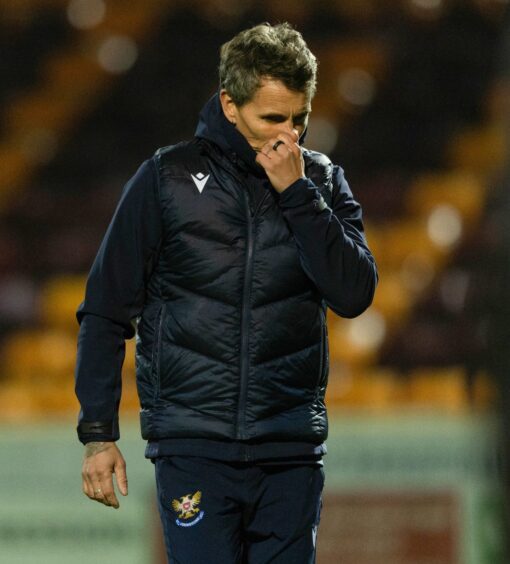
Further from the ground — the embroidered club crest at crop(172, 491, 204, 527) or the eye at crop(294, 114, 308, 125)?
the eye at crop(294, 114, 308, 125)

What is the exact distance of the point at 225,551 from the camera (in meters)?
2.50

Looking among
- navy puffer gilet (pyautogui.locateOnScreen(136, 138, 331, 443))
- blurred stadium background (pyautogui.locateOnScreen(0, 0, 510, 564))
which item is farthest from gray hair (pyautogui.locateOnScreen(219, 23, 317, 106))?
blurred stadium background (pyautogui.locateOnScreen(0, 0, 510, 564))

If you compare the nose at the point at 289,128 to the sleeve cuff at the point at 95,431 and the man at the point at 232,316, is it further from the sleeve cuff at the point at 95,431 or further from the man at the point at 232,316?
the sleeve cuff at the point at 95,431

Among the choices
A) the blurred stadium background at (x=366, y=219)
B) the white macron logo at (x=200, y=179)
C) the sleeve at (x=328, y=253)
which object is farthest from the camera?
the blurred stadium background at (x=366, y=219)

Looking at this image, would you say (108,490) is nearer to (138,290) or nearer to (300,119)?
(138,290)

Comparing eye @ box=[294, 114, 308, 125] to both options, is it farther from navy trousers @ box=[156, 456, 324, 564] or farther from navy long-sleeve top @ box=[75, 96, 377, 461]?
navy trousers @ box=[156, 456, 324, 564]

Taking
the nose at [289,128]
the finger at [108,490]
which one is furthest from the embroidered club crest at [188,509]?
the nose at [289,128]

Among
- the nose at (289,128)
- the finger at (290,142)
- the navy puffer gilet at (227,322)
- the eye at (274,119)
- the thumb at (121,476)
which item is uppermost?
the eye at (274,119)

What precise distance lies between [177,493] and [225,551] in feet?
0.45

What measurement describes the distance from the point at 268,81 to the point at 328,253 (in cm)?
34

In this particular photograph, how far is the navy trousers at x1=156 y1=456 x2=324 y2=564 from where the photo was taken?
2.51 m

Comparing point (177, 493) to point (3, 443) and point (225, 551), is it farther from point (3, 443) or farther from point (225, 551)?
point (3, 443)

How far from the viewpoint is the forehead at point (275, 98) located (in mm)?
2492

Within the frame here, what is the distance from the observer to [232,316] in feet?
8.21
